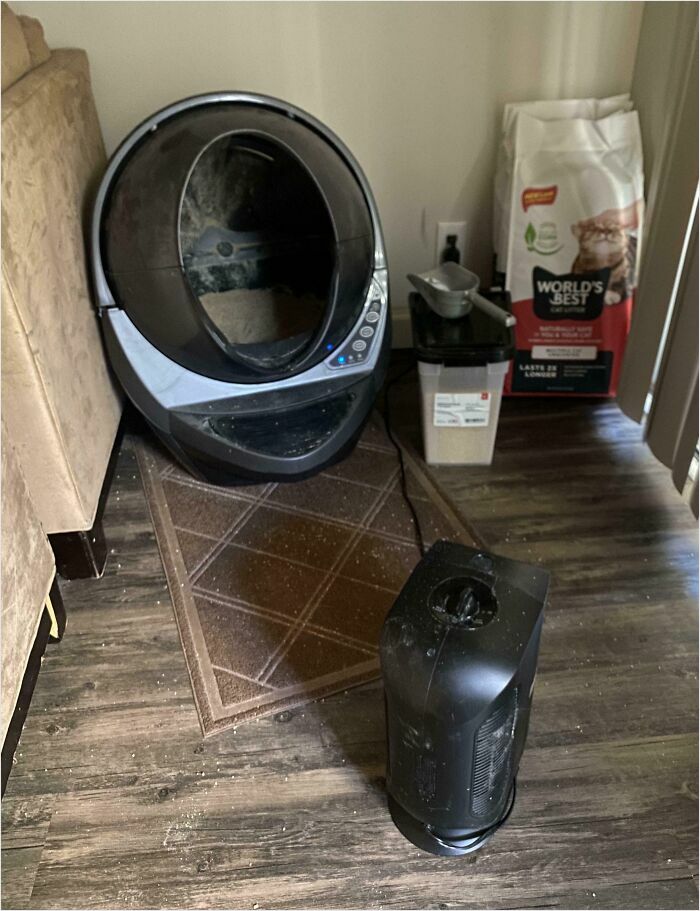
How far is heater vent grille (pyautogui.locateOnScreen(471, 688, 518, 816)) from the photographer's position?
32.3 inches

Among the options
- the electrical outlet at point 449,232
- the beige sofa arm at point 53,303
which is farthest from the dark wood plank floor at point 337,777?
the electrical outlet at point 449,232

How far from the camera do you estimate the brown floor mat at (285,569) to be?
3.84ft

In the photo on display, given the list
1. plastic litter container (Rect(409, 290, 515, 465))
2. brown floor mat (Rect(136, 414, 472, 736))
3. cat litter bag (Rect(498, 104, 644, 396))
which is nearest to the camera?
brown floor mat (Rect(136, 414, 472, 736))

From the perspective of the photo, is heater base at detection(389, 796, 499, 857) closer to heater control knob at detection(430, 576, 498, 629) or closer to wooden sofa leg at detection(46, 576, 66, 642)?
heater control knob at detection(430, 576, 498, 629)

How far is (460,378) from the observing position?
146cm

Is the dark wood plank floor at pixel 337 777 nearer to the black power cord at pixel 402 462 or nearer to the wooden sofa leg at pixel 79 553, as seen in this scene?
the wooden sofa leg at pixel 79 553

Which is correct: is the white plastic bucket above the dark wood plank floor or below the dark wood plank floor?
above

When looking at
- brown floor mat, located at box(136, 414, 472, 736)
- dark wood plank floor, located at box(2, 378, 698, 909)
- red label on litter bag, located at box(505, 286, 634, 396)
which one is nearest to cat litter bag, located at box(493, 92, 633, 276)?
red label on litter bag, located at box(505, 286, 634, 396)

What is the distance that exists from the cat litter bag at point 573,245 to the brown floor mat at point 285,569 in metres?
0.43

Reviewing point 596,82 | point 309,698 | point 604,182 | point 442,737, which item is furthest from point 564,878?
point 596,82

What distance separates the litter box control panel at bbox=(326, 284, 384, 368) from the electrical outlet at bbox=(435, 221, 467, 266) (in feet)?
1.51

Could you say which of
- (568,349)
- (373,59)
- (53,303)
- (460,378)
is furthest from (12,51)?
(568,349)

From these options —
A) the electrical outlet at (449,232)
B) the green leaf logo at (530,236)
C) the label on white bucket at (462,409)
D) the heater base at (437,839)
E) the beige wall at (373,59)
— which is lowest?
the heater base at (437,839)

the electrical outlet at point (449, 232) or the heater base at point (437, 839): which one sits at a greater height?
the electrical outlet at point (449, 232)
